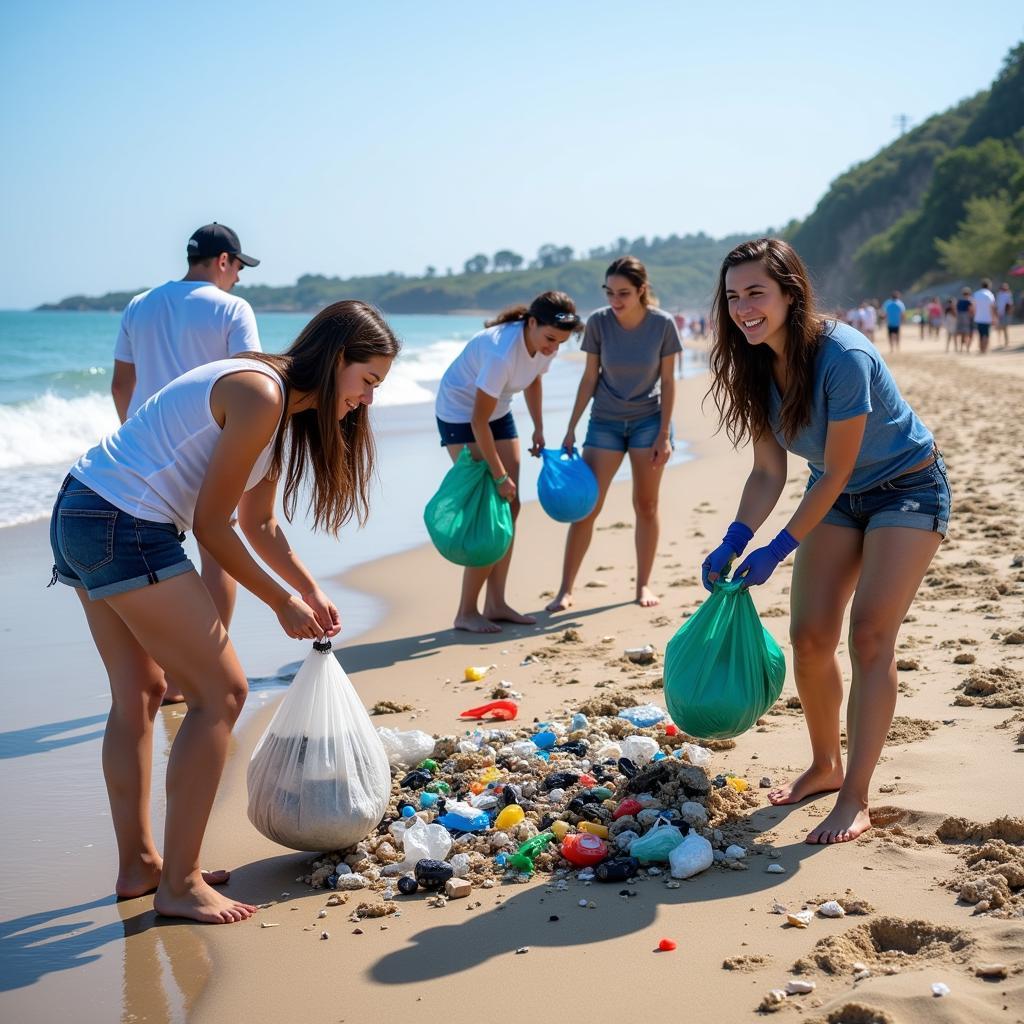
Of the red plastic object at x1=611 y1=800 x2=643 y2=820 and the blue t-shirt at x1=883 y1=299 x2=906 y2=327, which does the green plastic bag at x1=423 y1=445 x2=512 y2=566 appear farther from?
the blue t-shirt at x1=883 y1=299 x2=906 y2=327

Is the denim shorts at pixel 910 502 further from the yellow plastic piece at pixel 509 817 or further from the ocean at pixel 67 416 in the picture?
the ocean at pixel 67 416

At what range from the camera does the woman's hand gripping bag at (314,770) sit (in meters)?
3.37

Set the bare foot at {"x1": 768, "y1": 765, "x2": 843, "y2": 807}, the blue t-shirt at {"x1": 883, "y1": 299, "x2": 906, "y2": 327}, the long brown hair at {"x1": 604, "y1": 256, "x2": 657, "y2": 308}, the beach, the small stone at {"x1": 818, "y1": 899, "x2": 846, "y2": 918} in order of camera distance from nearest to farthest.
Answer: the beach, the small stone at {"x1": 818, "y1": 899, "x2": 846, "y2": 918}, the bare foot at {"x1": 768, "y1": 765, "x2": 843, "y2": 807}, the long brown hair at {"x1": 604, "y1": 256, "x2": 657, "y2": 308}, the blue t-shirt at {"x1": 883, "y1": 299, "x2": 906, "y2": 327}

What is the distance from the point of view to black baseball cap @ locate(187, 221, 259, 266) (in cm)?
Answer: 498

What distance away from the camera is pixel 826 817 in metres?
3.54

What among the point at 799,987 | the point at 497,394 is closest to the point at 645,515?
the point at 497,394

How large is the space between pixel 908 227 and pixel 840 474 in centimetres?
6792

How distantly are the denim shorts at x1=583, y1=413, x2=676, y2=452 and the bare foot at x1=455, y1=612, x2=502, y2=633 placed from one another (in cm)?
121

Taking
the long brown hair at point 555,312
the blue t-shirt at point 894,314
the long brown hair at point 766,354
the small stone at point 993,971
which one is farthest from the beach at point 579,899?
the blue t-shirt at point 894,314

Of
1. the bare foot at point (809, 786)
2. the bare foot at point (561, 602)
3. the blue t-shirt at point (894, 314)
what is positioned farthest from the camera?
the blue t-shirt at point (894, 314)

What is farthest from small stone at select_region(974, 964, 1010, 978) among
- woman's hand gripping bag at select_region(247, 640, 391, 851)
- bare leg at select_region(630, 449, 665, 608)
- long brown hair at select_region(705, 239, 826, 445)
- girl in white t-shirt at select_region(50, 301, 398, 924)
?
bare leg at select_region(630, 449, 665, 608)

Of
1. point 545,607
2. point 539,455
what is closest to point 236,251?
point 539,455

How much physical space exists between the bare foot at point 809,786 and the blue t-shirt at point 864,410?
96 cm

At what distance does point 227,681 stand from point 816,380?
187 centimetres
